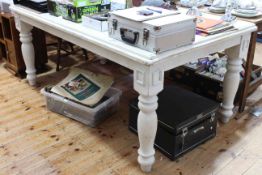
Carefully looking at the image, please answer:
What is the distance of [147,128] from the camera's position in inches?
66.2

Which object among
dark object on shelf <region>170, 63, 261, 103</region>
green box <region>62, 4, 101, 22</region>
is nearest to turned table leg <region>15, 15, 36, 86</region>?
green box <region>62, 4, 101, 22</region>

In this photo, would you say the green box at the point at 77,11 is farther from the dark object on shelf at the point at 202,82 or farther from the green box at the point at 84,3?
the dark object on shelf at the point at 202,82

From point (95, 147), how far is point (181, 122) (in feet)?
1.97

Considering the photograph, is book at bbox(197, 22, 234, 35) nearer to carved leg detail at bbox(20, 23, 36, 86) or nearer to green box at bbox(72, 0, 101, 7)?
green box at bbox(72, 0, 101, 7)

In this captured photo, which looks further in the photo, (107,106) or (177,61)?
(107,106)

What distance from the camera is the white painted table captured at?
5.09 feet

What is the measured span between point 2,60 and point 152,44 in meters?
2.36

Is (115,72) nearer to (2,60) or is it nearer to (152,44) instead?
(2,60)

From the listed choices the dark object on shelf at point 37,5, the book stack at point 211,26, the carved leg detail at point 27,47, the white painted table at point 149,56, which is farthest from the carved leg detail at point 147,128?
the carved leg detail at point 27,47

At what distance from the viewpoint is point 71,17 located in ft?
6.73

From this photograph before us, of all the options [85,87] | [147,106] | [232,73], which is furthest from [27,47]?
[232,73]

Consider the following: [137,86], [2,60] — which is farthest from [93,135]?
[2,60]

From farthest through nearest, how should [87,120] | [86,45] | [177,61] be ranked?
[87,120], [86,45], [177,61]

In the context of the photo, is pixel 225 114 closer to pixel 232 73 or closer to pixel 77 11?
pixel 232 73
